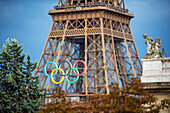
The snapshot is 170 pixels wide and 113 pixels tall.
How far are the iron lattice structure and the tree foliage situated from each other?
4658 cm

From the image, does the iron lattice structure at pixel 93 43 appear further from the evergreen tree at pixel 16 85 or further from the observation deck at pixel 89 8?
the evergreen tree at pixel 16 85

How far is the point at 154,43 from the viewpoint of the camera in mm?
46969

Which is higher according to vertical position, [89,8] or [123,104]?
[89,8]

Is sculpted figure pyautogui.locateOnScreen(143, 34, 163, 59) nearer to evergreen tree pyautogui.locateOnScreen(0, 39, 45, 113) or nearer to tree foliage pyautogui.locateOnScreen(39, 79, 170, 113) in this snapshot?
tree foliage pyautogui.locateOnScreen(39, 79, 170, 113)

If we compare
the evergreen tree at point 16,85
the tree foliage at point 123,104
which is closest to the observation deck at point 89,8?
the evergreen tree at point 16,85

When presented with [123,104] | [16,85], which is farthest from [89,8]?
[123,104]

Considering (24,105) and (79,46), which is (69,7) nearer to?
(79,46)

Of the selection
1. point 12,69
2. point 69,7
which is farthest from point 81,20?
point 12,69

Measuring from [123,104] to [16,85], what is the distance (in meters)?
19.2

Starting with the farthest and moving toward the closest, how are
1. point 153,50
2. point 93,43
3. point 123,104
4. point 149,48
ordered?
point 93,43, point 123,104, point 149,48, point 153,50

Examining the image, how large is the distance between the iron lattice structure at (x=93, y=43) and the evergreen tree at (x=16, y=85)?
33047 mm

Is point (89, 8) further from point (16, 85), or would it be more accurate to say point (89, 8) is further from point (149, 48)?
point (149, 48)

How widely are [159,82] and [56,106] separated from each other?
11.0 m

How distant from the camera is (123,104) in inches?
1905
